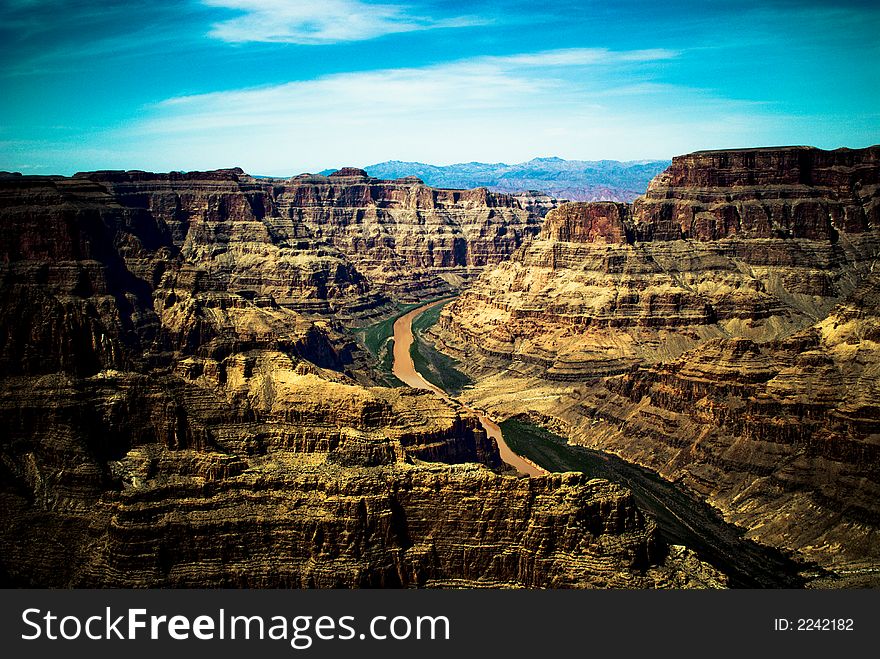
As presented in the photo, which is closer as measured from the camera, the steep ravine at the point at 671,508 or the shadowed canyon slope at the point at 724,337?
the steep ravine at the point at 671,508

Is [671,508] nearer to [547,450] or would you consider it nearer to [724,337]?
[547,450]

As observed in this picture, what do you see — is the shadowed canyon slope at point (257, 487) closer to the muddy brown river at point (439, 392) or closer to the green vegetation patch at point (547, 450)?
the muddy brown river at point (439, 392)

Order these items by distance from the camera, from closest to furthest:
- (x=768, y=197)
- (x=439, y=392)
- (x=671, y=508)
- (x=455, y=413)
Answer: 1. (x=455, y=413)
2. (x=671, y=508)
3. (x=439, y=392)
4. (x=768, y=197)

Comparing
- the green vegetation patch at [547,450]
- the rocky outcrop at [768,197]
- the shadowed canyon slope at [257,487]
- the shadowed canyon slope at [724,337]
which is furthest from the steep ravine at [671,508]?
the rocky outcrop at [768,197]

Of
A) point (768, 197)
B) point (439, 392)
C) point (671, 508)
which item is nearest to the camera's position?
point (671, 508)

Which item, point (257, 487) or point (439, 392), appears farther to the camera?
point (439, 392)

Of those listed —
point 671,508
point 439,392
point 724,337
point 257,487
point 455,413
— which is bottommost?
point 671,508

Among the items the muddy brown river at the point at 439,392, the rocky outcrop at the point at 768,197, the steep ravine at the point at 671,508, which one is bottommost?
the steep ravine at the point at 671,508

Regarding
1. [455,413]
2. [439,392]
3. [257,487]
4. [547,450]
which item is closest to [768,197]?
[439,392]
